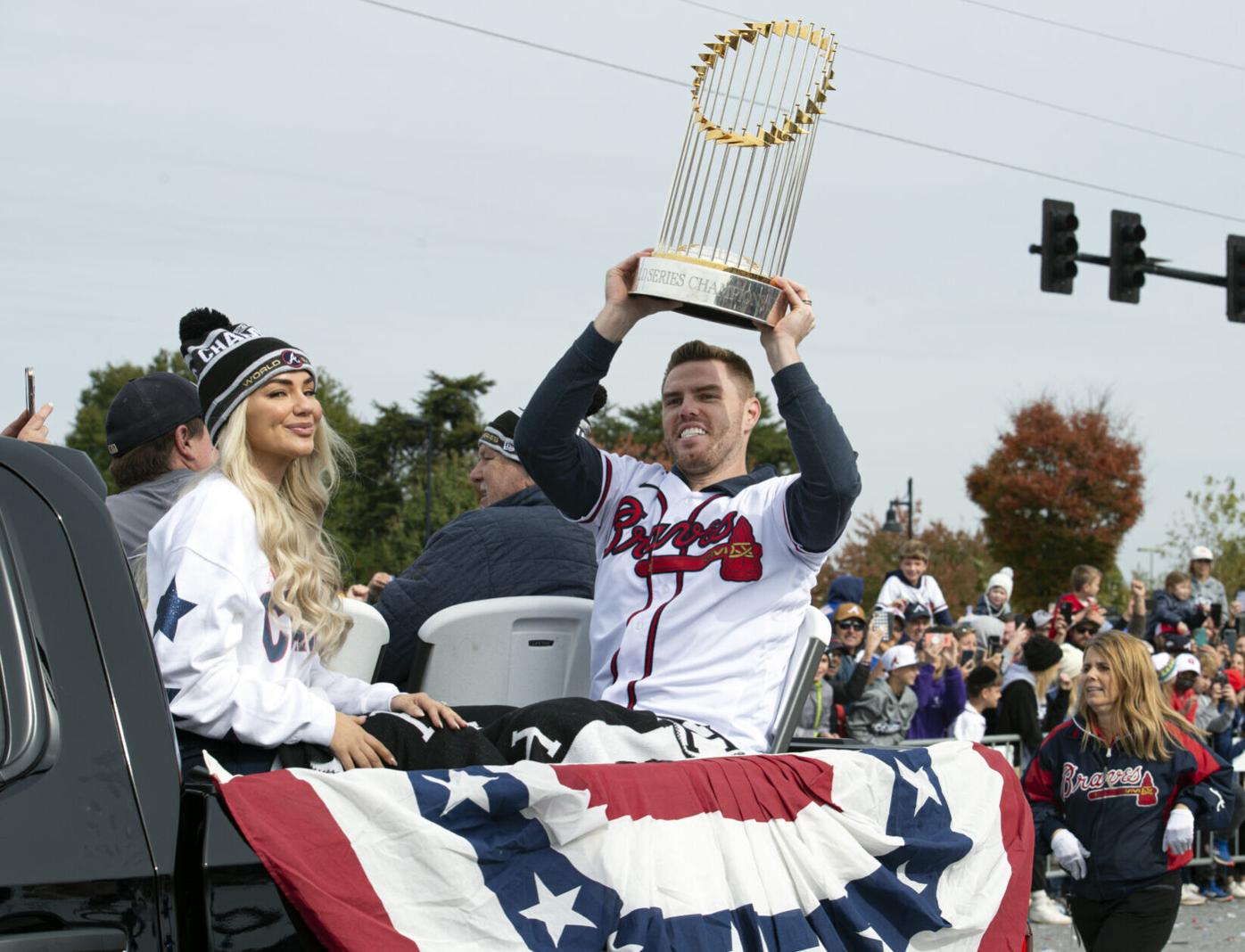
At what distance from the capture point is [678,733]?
3562mm

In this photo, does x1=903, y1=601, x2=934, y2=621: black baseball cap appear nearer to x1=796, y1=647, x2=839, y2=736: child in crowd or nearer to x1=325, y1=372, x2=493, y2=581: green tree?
x1=796, y1=647, x2=839, y2=736: child in crowd

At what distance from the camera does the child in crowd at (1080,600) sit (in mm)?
12891

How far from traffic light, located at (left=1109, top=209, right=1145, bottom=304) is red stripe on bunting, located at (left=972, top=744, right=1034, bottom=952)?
14478 millimetres

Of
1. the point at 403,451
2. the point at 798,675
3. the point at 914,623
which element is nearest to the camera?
the point at 798,675

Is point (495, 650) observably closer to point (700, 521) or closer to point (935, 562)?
point (700, 521)

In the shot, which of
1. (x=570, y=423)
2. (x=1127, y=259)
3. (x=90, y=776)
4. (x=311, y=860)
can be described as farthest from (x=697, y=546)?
(x=1127, y=259)

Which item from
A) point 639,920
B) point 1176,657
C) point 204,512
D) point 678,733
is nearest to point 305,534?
point 204,512

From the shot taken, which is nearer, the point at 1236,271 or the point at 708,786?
the point at 708,786

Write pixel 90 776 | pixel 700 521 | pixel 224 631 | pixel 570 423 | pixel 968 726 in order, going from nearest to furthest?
pixel 90 776, pixel 224 631, pixel 700 521, pixel 570 423, pixel 968 726

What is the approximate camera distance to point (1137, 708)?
21.0ft

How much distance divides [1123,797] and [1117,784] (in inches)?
2.5

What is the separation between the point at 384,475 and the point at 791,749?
49413mm

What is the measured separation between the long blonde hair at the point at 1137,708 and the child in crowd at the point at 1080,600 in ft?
21.1

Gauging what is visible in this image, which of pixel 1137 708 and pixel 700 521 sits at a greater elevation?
pixel 700 521
